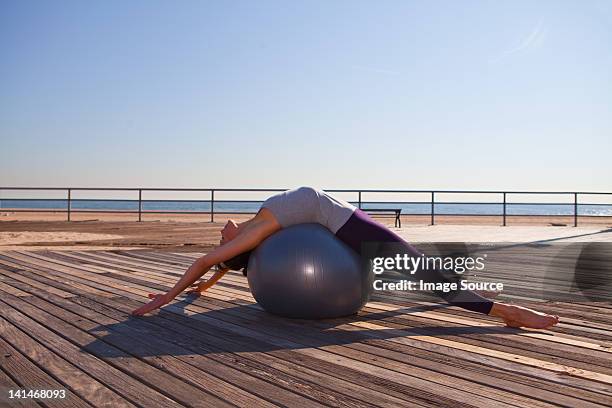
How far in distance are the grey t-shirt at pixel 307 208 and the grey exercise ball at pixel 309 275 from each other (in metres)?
0.08

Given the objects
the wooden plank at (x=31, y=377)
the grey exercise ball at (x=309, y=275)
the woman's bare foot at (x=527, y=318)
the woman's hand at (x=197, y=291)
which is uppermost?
the grey exercise ball at (x=309, y=275)

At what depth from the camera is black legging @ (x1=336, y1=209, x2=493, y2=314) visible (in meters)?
3.39

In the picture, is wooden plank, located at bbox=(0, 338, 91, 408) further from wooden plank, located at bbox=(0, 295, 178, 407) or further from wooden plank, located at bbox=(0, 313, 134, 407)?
wooden plank, located at bbox=(0, 295, 178, 407)

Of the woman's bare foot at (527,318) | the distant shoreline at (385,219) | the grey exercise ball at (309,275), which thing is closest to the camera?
the woman's bare foot at (527,318)

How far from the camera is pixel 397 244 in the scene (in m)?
3.55

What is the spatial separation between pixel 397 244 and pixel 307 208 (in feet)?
2.01

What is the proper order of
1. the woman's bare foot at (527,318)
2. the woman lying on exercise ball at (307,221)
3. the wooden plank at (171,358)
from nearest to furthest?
the wooden plank at (171,358) < the woman's bare foot at (527,318) < the woman lying on exercise ball at (307,221)

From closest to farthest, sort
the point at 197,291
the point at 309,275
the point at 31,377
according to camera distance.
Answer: the point at 31,377
the point at 309,275
the point at 197,291

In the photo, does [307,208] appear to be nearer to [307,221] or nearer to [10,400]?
[307,221]

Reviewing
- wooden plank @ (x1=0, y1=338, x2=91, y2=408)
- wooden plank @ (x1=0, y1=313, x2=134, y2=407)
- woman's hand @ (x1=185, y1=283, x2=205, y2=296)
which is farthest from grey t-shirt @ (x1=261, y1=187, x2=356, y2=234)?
wooden plank @ (x1=0, y1=338, x2=91, y2=408)

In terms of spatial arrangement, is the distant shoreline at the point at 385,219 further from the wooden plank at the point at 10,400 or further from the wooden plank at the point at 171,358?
the wooden plank at the point at 10,400

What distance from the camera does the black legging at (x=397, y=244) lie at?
11.1ft

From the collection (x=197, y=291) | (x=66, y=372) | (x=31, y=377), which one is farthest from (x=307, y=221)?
(x=31, y=377)

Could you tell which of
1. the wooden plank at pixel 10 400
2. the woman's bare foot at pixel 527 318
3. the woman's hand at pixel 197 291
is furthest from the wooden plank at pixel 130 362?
the woman's bare foot at pixel 527 318
